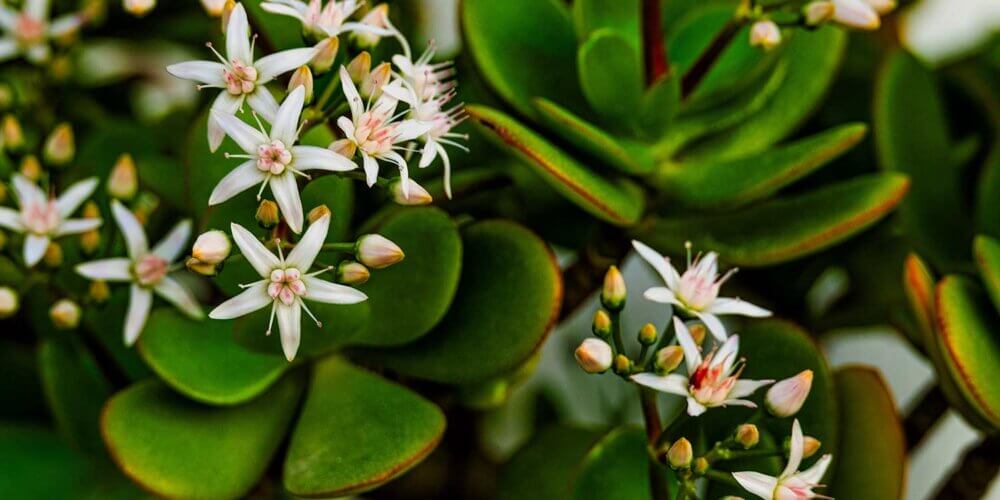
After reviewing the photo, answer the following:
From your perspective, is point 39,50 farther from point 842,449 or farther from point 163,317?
point 842,449

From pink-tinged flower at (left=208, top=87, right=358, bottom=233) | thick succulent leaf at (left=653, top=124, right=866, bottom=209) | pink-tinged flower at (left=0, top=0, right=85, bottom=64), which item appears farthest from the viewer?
pink-tinged flower at (left=0, top=0, right=85, bottom=64)

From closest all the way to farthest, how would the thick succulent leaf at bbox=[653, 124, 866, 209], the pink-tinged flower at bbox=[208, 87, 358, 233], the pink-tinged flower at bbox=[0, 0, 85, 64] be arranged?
1. the pink-tinged flower at bbox=[208, 87, 358, 233]
2. the thick succulent leaf at bbox=[653, 124, 866, 209]
3. the pink-tinged flower at bbox=[0, 0, 85, 64]

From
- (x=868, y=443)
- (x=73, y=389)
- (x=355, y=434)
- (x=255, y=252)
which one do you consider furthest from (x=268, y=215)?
(x=868, y=443)

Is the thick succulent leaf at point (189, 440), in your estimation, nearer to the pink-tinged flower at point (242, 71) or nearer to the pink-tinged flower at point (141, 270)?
the pink-tinged flower at point (141, 270)

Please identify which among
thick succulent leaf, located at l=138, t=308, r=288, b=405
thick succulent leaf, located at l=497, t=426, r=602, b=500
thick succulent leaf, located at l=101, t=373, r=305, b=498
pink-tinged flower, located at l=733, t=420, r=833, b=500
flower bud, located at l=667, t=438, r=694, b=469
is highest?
flower bud, located at l=667, t=438, r=694, b=469

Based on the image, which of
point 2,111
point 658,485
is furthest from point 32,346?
point 658,485

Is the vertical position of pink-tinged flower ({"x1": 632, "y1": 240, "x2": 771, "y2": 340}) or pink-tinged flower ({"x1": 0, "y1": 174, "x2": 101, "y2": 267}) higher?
pink-tinged flower ({"x1": 632, "y1": 240, "x2": 771, "y2": 340})

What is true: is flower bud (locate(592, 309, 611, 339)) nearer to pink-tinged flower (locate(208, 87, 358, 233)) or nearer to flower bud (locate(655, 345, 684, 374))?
flower bud (locate(655, 345, 684, 374))

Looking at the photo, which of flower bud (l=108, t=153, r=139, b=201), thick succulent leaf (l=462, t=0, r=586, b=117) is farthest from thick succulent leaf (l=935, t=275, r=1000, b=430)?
flower bud (l=108, t=153, r=139, b=201)

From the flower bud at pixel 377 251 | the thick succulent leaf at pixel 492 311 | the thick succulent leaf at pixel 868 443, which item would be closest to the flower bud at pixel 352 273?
the flower bud at pixel 377 251
